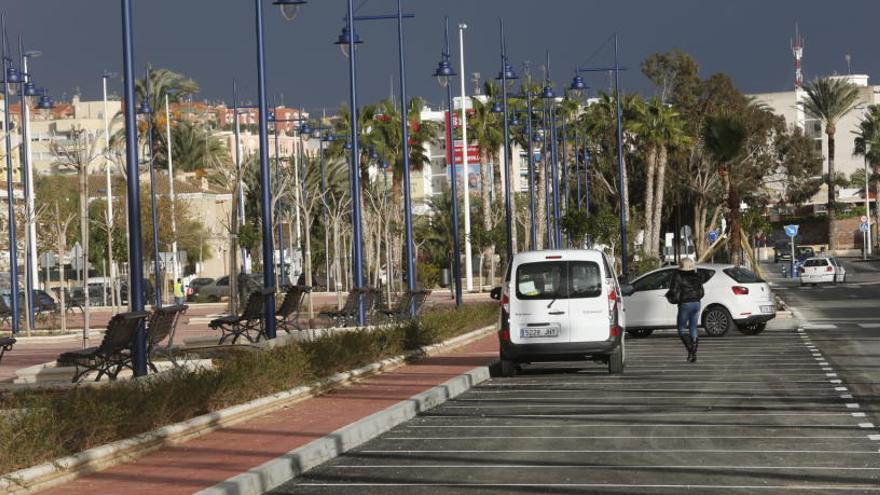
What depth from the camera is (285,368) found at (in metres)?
18.7

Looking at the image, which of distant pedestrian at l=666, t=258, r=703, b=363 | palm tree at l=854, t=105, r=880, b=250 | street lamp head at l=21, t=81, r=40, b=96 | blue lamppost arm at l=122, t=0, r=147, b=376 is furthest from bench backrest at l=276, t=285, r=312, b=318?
palm tree at l=854, t=105, r=880, b=250

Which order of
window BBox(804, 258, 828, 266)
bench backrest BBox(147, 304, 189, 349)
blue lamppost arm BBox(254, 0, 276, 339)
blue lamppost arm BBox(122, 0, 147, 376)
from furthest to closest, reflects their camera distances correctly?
1. window BBox(804, 258, 828, 266)
2. blue lamppost arm BBox(254, 0, 276, 339)
3. bench backrest BBox(147, 304, 189, 349)
4. blue lamppost arm BBox(122, 0, 147, 376)

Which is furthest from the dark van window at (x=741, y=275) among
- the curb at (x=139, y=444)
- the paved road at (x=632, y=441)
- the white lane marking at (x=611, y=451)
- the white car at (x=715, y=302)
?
the white lane marking at (x=611, y=451)

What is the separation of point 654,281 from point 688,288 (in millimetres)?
8127

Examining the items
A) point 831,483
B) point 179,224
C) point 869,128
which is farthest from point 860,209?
point 831,483

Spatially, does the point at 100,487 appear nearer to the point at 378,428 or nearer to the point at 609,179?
the point at 378,428

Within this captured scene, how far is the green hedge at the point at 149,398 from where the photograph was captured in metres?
12.1

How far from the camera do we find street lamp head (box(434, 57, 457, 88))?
141 feet

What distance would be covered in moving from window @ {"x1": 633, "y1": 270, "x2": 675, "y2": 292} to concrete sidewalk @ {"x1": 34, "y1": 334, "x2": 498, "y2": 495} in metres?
12.5

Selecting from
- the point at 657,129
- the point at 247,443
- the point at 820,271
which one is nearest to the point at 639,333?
the point at 247,443

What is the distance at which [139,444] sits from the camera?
42.8 ft

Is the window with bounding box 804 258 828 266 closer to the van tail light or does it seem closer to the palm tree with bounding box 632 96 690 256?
the palm tree with bounding box 632 96 690 256

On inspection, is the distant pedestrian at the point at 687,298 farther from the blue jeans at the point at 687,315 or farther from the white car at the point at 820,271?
the white car at the point at 820,271

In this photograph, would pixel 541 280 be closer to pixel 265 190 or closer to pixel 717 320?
pixel 265 190
